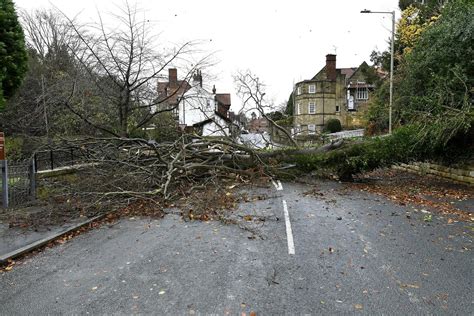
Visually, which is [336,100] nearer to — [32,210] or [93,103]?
[93,103]

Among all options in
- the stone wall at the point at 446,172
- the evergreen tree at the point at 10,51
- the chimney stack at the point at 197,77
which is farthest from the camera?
the chimney stack at the point at 197,77

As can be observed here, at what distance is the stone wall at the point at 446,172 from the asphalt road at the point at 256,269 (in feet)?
19.1

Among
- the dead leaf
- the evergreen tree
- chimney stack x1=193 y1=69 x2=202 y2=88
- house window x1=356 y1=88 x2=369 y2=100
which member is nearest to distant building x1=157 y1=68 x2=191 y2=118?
chimney stack x1=193 y1=69 x2=202 y2=88

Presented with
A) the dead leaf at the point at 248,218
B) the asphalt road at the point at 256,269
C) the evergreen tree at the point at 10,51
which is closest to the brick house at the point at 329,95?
the evergreen tree at the point at 10,51

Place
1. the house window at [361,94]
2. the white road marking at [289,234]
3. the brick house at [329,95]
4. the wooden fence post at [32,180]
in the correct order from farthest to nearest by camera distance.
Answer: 1. the house window at [361,94]
2. the brick house at [329,95]
3. the wooden fence post at [32,180]
4. the white road marking at [289,234]

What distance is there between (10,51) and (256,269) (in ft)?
37.0

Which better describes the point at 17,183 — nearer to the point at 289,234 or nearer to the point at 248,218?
the point at 248,218

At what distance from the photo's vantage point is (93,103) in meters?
18.4

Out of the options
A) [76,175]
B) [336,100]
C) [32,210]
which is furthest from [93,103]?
[336,100]

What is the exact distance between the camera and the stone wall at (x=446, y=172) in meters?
12.4

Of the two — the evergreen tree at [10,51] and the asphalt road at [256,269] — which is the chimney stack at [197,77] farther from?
the asphalt road at [256,269]

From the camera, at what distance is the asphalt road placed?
4000 mm

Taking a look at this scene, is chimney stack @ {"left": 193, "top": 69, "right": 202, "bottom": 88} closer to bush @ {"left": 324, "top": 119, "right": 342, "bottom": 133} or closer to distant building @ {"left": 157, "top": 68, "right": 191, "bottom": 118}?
distant building @ {"left": 157, "top": 68, "right": 191, "bottom": 118}

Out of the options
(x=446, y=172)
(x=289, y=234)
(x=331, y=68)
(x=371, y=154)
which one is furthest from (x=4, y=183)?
(x=331, y=68)
